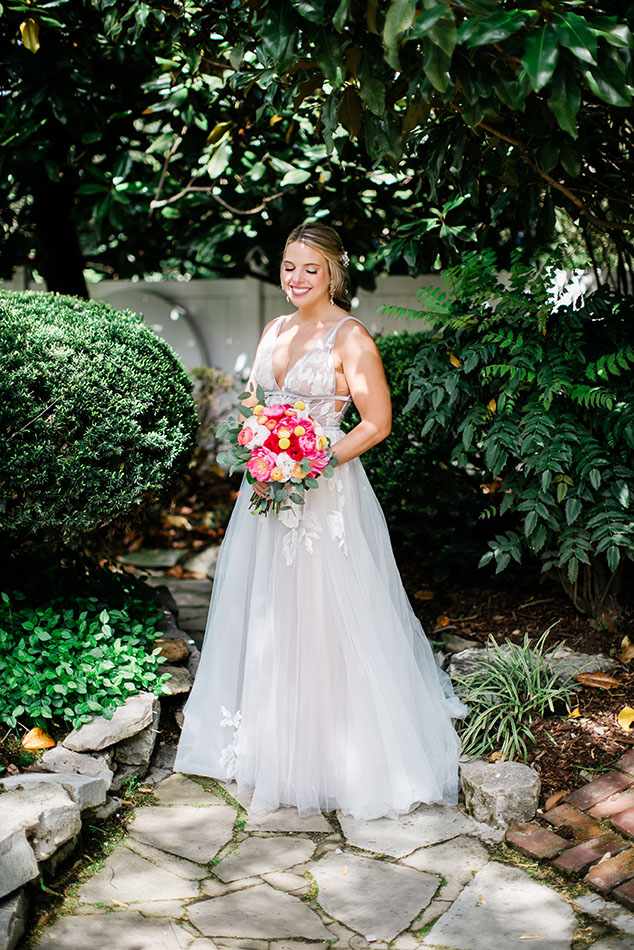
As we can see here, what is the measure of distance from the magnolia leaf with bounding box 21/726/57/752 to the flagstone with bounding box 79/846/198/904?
1.83ft

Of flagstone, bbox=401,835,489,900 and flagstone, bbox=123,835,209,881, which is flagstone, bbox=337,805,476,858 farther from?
flagstone, bbox=123,835,209,881

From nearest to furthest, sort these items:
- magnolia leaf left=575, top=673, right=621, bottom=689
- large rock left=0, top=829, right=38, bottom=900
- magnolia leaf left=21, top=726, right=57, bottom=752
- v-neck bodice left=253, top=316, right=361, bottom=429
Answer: large rock left=0, top=829, right=38, bottom=900 < magnolia leaf left=21, top=726, right=57, bottom=752 < v-neck bodice left=253, top=316, right=361, bottom=429 < magnolia leaf left=575, top=673, right=621, bottom=689

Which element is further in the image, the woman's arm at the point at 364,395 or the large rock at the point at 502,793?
the woman's arm at the point at 364,395

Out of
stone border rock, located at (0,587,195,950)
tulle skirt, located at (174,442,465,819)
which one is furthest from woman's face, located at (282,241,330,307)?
stone border rock, located at (0,587,195,950)

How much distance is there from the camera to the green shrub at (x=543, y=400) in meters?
3.56

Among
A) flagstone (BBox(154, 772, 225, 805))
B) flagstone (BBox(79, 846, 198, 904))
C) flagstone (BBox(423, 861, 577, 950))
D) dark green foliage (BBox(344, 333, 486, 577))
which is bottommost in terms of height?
flagstone (BBox(423, 861, 577, 950))

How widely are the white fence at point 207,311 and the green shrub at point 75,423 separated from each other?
334 cm

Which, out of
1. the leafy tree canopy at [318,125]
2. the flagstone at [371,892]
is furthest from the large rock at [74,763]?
the leafy tree canopy at [318,125]

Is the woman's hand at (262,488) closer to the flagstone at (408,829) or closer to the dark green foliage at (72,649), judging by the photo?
the dark green foliage at (72,649)

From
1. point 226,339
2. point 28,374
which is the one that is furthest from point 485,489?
point 226,339

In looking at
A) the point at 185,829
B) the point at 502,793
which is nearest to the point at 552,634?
the point at 502,793

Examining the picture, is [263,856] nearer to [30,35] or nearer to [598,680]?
[598,680]

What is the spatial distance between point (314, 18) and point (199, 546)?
4624 millimetres

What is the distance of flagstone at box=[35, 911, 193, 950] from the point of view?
2.56 metres
